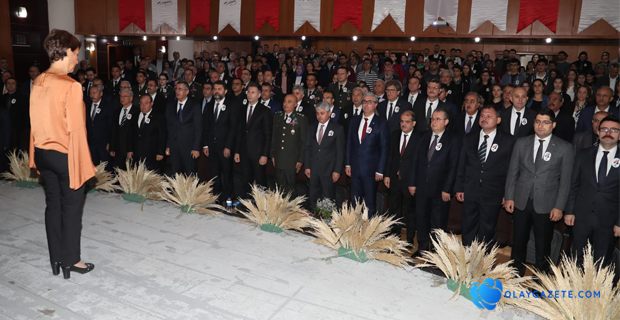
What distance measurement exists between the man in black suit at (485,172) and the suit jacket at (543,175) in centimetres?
17

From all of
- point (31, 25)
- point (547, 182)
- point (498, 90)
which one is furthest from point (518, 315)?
point (31, 25)

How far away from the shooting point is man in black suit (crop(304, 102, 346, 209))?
4.98 m

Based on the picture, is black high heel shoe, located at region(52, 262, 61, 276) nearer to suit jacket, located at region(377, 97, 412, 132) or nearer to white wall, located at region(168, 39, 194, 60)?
suit jacket, located at region(377, 97, 412, 132)

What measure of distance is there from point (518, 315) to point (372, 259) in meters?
0.91

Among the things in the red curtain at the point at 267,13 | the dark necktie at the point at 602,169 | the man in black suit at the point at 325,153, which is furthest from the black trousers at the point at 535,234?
the red curtain at the point at 267,13

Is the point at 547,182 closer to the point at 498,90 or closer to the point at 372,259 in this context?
the point at 372,259

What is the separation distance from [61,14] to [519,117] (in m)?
13.4

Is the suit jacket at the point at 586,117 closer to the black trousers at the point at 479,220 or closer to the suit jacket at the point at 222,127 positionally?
the black trousers at the point at 479,220

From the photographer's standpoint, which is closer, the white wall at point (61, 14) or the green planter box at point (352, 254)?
the green planter box at point (352, 254)

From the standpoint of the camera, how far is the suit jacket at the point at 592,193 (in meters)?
3.46

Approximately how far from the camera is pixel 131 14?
1334 cm

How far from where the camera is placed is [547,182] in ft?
12.1

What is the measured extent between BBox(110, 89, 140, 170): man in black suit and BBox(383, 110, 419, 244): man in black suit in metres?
3.15

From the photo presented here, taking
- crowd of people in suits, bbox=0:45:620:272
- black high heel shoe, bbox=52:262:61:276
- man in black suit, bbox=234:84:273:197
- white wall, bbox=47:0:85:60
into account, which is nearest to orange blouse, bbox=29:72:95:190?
black high heel shoe, bbox=52:262:61:276
